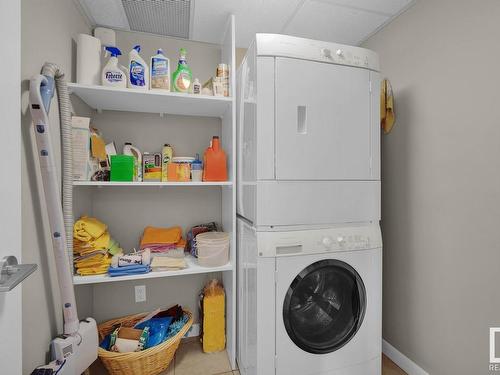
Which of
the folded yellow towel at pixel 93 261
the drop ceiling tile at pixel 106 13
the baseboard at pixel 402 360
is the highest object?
the drop ceiling tile at pixel 106 13

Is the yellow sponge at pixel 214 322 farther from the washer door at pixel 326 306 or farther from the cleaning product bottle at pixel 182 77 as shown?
the cleaning product bottle at pixel 182 77

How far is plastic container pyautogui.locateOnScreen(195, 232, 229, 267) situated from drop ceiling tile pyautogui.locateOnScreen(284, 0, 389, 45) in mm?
1668

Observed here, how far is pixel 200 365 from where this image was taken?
1.79 m

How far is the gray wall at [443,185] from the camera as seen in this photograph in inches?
50.8

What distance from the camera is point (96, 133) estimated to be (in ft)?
5.47

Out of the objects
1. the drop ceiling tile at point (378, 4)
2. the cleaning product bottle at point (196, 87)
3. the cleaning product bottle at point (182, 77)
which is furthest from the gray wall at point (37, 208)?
the drop ceiling tile at point (378, 4)

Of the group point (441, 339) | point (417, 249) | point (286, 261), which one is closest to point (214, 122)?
point (286, 261)

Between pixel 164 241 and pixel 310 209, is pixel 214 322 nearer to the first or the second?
pixel 164 241

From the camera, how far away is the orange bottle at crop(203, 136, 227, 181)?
180 centimetres

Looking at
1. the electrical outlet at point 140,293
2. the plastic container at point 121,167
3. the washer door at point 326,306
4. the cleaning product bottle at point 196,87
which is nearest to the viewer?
the washer door at point 326,306

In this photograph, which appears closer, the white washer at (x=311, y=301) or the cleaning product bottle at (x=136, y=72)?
the white washer at (x=311, y=301)

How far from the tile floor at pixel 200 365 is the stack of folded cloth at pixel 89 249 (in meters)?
0.77

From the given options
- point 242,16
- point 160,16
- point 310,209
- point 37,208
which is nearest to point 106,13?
point 160,16

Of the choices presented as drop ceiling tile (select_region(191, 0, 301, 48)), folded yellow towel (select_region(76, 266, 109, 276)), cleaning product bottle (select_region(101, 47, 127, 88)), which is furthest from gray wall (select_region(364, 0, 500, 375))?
folded yellow towel (select_region(76, 266, 109, 276))
